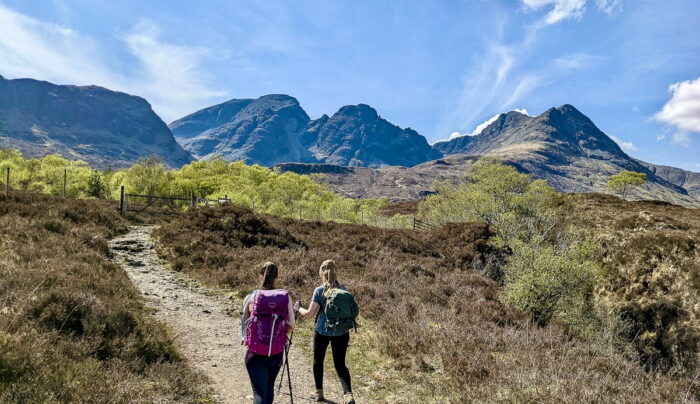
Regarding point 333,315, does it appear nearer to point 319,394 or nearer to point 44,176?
point 319,394

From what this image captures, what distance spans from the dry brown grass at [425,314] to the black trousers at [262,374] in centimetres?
264

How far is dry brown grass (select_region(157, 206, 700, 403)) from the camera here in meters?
6.10

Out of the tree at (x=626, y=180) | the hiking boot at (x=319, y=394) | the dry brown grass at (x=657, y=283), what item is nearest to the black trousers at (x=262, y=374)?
the hiking boot at (x=319, y=394)

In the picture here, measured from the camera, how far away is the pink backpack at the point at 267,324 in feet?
14.4

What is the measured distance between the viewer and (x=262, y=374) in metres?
4.41

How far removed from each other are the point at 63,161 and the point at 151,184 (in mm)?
25732

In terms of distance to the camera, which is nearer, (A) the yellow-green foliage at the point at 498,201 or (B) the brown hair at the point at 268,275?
(B) the brown hair at the point at 268,275

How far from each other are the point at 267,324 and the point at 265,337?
6.0 inches

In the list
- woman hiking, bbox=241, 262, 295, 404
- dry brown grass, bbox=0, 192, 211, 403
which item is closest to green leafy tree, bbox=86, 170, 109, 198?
dry brown grass, bbox=0, 192, 211, 403

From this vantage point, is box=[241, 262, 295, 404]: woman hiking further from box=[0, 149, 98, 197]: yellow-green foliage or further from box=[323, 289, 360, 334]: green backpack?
box=[0, 149, 98, 197]: yellow-green foliage

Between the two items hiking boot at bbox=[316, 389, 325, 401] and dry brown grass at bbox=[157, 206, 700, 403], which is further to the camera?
dry brown grass at bbox=[157, 206, 700, 403]

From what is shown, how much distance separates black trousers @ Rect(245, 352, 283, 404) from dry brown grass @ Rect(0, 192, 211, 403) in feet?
4.88

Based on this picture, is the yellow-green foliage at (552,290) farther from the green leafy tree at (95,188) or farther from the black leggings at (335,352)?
the green leafy tree at (95,188)

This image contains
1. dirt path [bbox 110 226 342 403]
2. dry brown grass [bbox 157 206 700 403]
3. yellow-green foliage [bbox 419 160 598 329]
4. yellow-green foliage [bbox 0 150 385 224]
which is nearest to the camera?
dry brown grass [bbox 157 206 700 403]
